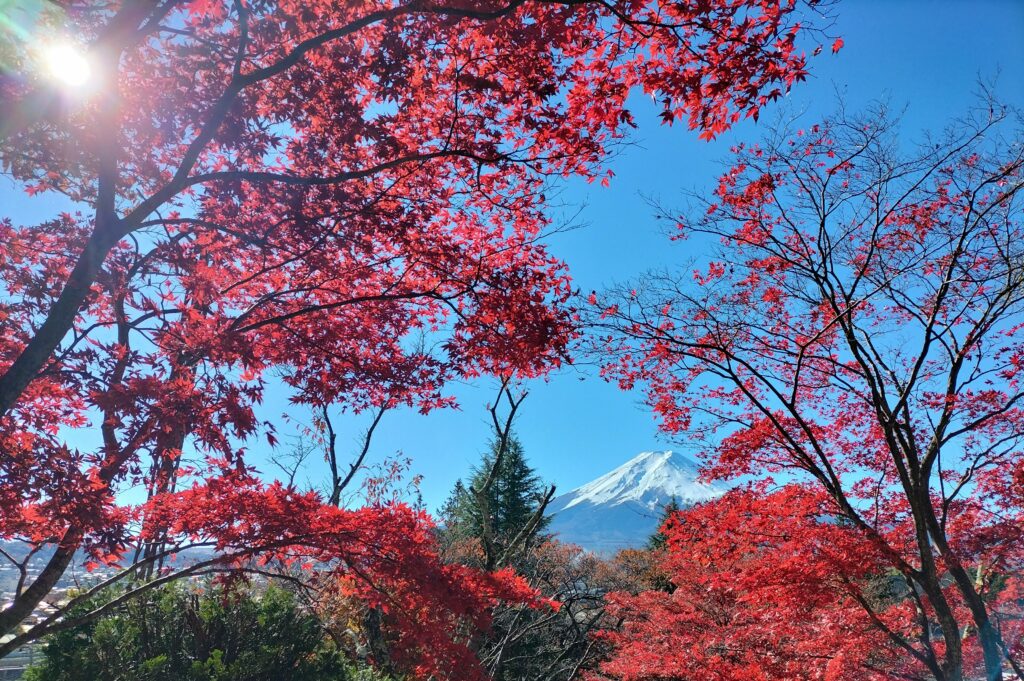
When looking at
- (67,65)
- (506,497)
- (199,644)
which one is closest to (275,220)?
(67,65)

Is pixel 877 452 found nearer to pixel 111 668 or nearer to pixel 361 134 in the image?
pixel 361 134

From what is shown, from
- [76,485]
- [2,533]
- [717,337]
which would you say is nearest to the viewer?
Answer: [76,485]

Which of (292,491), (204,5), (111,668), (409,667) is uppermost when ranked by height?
(204,5)

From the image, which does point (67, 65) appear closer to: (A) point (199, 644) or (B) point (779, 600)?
(A) point (199, 644)

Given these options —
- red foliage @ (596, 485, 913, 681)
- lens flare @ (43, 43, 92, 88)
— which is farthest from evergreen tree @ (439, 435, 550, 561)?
lens flare @ (43, 43, 92, 88)

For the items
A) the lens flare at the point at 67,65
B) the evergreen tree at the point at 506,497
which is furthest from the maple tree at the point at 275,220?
the evergreen tree at the point at 506,497

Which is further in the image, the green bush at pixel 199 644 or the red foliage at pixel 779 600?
the red foliage at pixel 779 600

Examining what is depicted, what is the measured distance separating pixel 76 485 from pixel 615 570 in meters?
19.0

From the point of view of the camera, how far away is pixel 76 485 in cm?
389

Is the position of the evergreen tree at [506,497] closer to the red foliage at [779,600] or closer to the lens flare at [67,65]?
the red foliage at [779,600]

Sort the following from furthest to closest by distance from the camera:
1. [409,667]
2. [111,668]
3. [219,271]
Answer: [409,667] < [111,668] < [219,271]

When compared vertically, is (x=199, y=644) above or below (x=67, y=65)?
below

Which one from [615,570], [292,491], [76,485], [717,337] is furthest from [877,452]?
[615,570]

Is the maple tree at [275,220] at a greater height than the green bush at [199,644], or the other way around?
the maple tree at [275,220]
